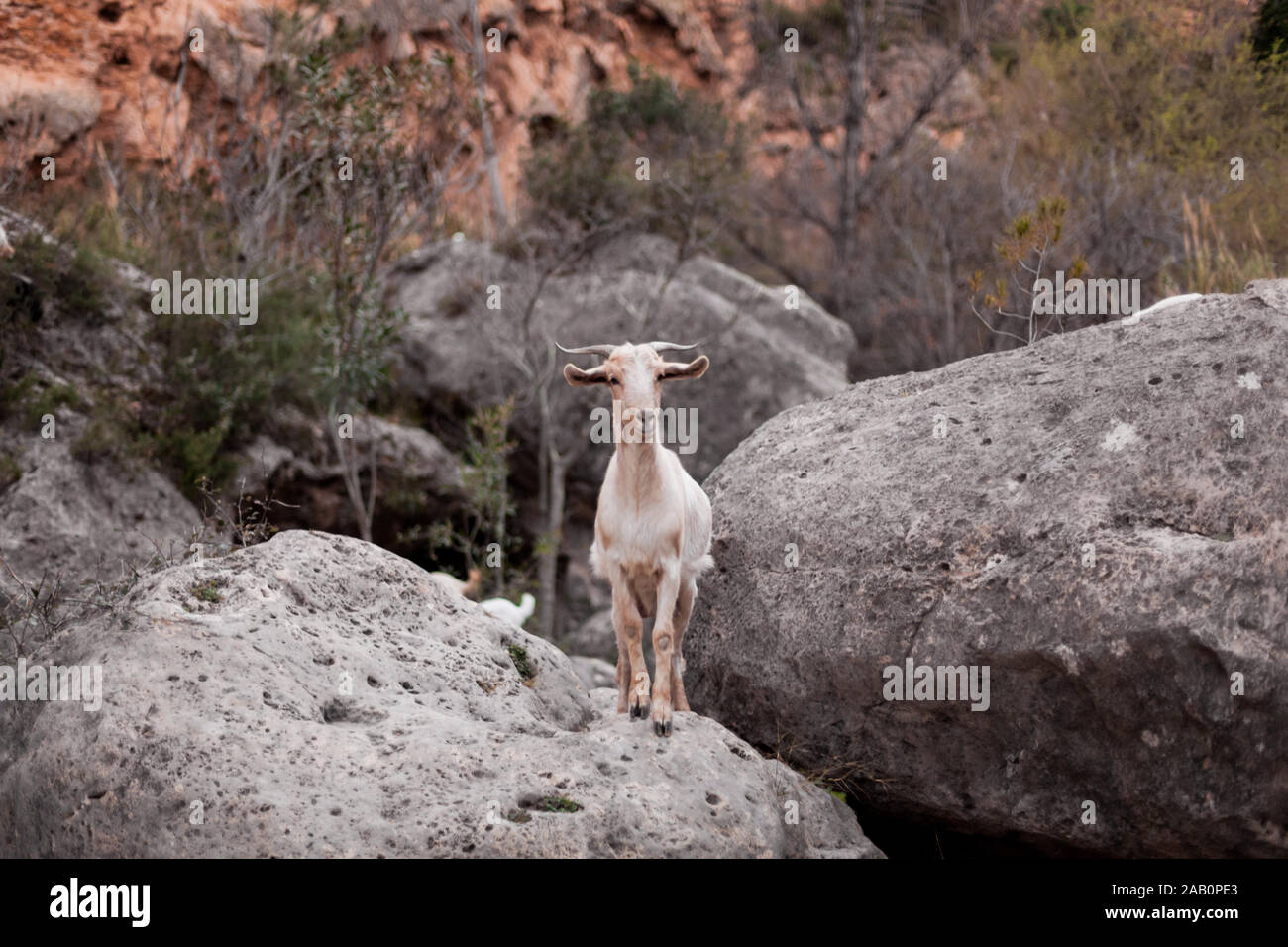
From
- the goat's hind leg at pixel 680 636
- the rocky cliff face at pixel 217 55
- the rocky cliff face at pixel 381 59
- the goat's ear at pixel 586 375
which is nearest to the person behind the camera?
the goat's ear at pixel 586 375

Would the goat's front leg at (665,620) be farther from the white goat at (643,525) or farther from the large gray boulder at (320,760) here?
the large gray boulder at (320,760)

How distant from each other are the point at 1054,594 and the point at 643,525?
212 centimetres

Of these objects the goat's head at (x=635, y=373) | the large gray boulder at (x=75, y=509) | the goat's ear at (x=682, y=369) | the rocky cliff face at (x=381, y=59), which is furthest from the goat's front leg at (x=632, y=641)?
the rocky cliff face at (x=381, y=59)

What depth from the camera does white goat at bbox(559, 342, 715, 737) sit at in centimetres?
616

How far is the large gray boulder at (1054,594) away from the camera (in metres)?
6.11

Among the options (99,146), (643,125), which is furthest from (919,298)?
(99,146)

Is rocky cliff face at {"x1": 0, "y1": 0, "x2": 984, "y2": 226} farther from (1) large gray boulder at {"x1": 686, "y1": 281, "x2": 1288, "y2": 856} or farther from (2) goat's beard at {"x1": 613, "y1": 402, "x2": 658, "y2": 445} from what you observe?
(2) goat's beard at {"x1": 613, "y1": 402, "x2": 658, "y2": 445}

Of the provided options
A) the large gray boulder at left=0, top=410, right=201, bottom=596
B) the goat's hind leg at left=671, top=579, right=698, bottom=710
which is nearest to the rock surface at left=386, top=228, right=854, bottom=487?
the large gray boulder at left=0, top=410, right=201, bottom=596

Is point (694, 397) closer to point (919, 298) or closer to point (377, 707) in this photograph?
point (919, 298)

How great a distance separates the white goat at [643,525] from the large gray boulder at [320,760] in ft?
1.19

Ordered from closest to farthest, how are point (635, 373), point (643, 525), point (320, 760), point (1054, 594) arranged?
point (320, 760), point (635, 373), point (1054, 594), point (643, 525)

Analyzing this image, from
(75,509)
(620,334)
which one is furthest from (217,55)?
(75,509)

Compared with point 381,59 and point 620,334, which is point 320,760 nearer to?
point 620,334

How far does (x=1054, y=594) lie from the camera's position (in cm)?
635
